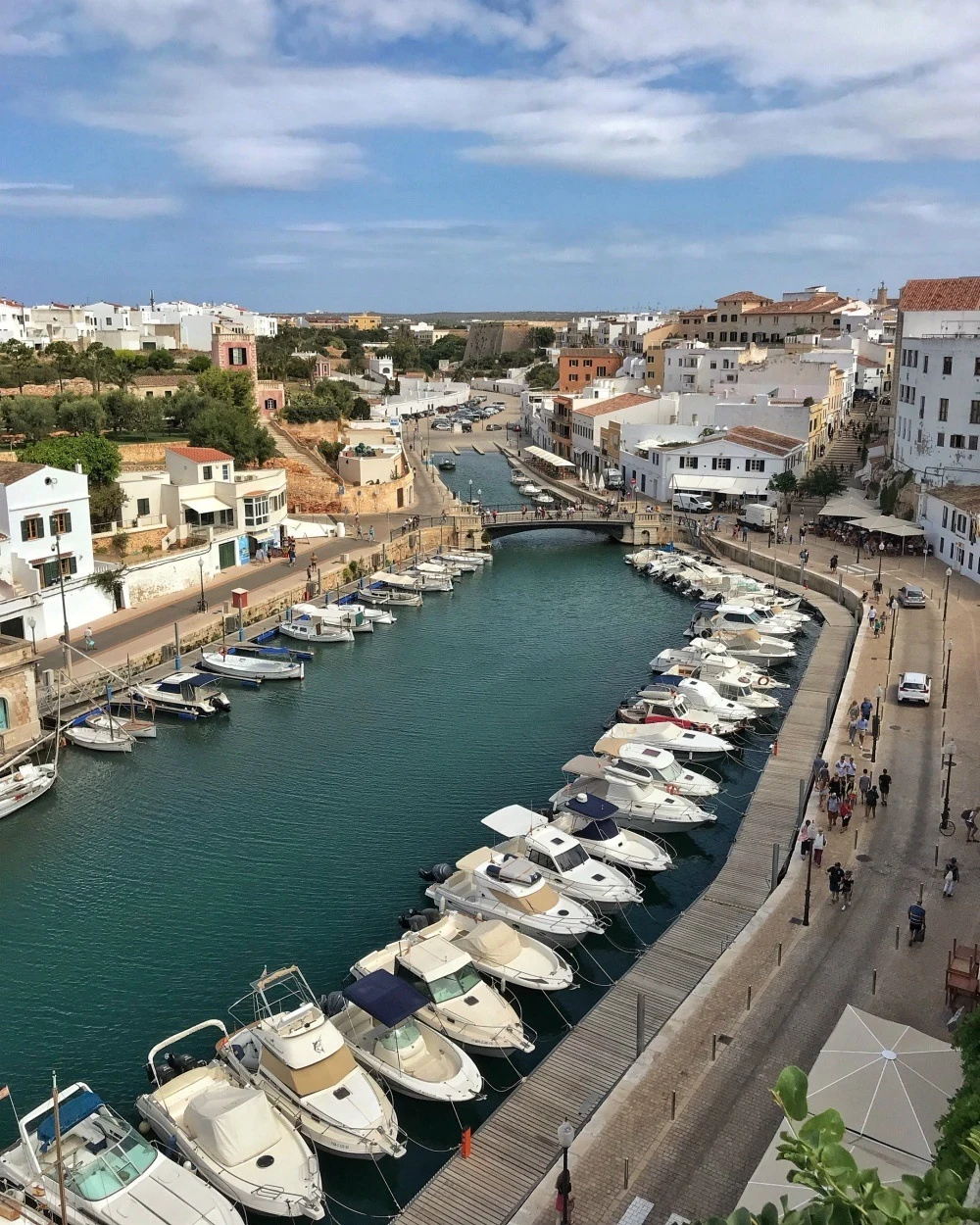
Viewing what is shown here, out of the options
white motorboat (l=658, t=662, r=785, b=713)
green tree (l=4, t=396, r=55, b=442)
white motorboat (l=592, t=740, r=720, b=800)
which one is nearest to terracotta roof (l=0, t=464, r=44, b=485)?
green tree (l=4, t=396, r=55, b=442)

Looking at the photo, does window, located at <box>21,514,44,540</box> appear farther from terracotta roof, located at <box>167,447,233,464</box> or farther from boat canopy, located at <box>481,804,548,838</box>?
boat canopy, located at <box>481,804,548,838</box>

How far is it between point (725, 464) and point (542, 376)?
81.9m

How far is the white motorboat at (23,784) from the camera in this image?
87.8 ft

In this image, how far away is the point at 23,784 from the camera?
2717 cm

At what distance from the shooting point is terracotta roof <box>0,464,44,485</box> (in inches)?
1454

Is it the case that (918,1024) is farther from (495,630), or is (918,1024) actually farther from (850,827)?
(495,630)

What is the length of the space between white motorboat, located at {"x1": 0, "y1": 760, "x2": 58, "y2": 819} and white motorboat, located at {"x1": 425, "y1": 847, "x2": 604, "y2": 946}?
11.8m

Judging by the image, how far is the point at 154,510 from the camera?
4831 centimetres

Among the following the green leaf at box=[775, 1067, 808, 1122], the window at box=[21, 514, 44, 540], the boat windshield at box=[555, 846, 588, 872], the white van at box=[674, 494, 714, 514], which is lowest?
the boat windshield at box=[555, 846, 588, 872]

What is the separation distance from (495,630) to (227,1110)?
30491 mm

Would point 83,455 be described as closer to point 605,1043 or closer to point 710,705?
point 710,705

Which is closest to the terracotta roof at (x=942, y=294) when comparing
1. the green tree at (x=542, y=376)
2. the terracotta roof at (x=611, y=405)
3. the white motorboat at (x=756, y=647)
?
the terracotta roof at (x=611, y=405)

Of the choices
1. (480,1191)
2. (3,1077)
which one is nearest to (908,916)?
(480,1191)

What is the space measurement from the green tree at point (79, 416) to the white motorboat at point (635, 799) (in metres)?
38.3
